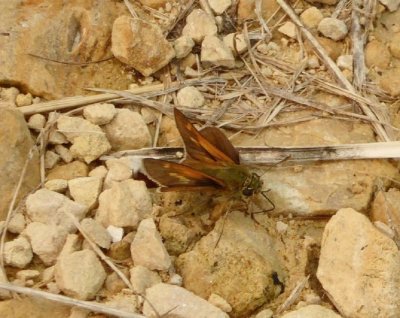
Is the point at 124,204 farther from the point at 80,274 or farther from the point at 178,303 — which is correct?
the point at 178,303

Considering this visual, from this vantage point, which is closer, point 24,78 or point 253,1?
point 24,78

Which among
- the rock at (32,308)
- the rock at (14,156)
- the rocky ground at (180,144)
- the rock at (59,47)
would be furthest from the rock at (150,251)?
the rock at (59,47)

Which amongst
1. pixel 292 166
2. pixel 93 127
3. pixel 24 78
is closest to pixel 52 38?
pixel 24 78

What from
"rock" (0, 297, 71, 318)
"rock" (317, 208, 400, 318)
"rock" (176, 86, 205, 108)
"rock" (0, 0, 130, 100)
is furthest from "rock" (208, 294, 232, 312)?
"rock" (0, 0, 130, 100)

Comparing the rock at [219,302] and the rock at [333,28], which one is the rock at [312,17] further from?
the rock at [219,302]

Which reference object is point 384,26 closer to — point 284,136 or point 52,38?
point 284,136

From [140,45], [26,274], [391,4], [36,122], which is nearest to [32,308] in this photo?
[26,274]
